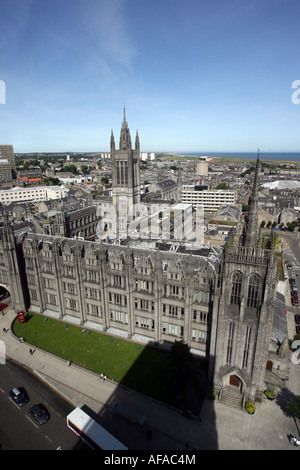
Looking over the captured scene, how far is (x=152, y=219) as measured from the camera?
12812 cm

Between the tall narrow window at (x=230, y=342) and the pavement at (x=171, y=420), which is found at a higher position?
the tall narrow window at (x=230, y=342)

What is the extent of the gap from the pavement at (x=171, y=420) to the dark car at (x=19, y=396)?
15.4 ft

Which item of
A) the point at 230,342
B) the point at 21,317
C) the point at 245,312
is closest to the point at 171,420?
the point at 230,342

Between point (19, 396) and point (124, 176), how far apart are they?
351ft

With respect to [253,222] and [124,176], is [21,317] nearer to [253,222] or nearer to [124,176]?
[253,222]

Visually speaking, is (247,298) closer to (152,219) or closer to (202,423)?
(202,423)

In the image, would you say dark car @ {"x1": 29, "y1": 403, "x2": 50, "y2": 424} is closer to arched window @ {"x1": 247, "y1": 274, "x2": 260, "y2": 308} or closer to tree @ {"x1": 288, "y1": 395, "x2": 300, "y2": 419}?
arched window @ {"x1": 247, "y1": 274, "x2": 260, "y2": 308}

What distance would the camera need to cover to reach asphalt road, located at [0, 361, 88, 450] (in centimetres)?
4025

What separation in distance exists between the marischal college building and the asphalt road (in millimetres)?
17681

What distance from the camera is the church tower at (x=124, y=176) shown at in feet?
439

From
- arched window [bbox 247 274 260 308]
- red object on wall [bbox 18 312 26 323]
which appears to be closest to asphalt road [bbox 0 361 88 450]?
red object on wall [bbox 18 312 26 323]

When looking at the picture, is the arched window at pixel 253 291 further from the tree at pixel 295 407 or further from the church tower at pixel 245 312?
the tree at pixel 295 407

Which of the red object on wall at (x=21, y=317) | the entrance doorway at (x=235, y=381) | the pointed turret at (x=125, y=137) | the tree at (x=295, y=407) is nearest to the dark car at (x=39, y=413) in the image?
the red object on wall at (x=21, y=317)
